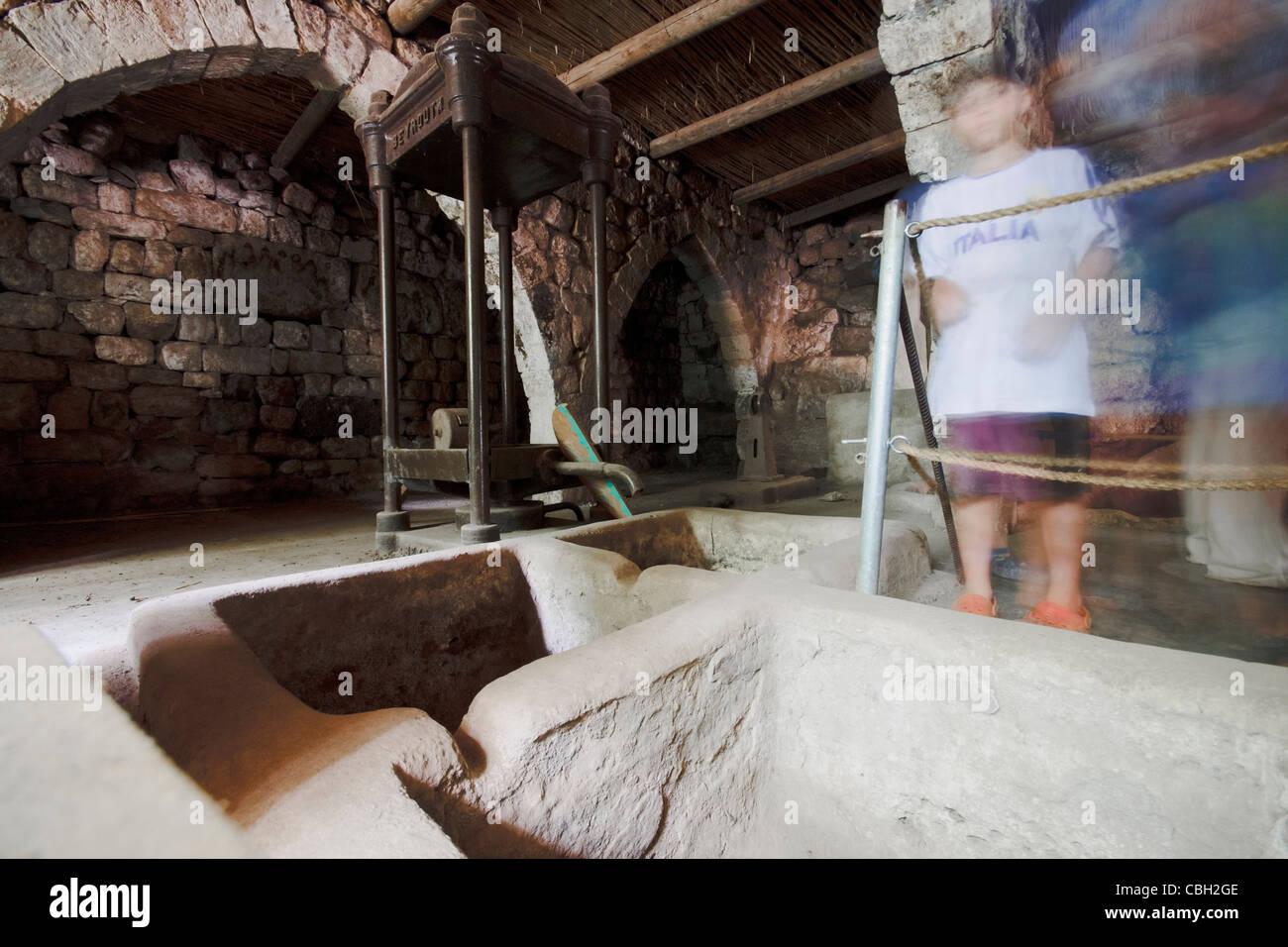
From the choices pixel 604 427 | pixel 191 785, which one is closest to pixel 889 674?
pixel 191 785

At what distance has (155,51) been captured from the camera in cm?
232

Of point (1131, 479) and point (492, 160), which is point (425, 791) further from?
point (492, 160)

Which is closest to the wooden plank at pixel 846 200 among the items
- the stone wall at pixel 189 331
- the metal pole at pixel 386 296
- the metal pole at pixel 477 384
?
the stone wall at pixel 189 331

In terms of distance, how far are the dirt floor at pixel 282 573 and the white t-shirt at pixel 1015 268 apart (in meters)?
0.67

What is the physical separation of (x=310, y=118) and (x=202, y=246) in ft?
4.76

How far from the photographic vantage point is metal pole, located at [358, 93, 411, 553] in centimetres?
258

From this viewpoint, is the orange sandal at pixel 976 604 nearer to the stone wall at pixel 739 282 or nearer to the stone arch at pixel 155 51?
the stone wall at pixel 739 282

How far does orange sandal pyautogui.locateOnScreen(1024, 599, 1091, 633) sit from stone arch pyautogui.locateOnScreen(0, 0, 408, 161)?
3820 millimetres

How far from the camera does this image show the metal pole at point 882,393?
134cm

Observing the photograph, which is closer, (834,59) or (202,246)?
(834,59)

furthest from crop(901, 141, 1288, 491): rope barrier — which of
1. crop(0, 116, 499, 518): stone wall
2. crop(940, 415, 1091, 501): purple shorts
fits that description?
crop(0, 116, 499, 518): stone wall

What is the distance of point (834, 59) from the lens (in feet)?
12.9

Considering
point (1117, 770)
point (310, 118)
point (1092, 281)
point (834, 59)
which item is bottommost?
point (1117, 770)

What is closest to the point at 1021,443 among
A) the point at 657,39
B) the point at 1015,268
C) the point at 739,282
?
the point at 1015,268
